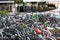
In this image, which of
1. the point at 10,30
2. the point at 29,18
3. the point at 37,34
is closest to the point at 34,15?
the point at 29,18

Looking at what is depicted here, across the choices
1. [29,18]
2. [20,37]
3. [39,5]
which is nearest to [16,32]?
[20,37]

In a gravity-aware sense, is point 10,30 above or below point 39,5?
below

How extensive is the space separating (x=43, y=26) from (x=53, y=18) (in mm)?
157

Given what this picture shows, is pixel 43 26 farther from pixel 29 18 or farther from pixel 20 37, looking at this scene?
pixel 20 37

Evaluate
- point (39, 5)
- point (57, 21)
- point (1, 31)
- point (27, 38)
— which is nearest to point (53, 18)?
point (57, 21)

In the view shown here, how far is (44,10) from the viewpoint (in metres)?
1.63

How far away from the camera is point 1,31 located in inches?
61.1

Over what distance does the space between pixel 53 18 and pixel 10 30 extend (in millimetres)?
529

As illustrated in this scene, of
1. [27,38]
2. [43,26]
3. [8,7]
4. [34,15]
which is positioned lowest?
[27,38]

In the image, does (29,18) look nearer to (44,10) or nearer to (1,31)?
(44,10)

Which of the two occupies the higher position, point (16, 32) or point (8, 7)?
point (8, 7)

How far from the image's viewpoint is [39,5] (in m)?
1.63

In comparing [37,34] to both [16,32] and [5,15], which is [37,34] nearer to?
[16,32]

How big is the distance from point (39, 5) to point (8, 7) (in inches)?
14.5
